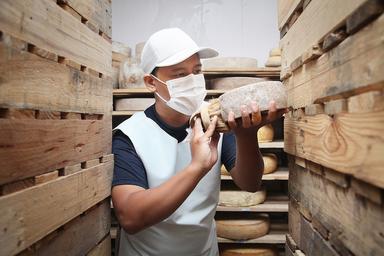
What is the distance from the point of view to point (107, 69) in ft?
6.08

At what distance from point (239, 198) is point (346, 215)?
9.56 feet

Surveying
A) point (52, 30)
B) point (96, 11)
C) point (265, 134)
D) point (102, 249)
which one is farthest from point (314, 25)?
point (265, 134)

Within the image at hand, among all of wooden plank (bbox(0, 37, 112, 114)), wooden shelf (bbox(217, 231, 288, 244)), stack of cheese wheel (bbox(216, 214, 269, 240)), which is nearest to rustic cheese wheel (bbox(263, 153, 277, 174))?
stack of cheese wheel (bbox(216, 214, 269, 240))

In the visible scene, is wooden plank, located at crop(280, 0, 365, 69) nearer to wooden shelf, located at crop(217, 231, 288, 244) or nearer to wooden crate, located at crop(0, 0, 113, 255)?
wooden crate, located at crop(0, 0, 113, 255)

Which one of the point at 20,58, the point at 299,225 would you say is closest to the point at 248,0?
the point at 299,225

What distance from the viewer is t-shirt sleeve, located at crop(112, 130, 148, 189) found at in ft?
5.91

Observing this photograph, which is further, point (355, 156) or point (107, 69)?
point (107, 69)

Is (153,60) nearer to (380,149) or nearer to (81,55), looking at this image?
(81,55)

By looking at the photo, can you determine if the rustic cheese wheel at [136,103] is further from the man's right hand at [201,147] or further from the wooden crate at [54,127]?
the man's right hand at [201,147]

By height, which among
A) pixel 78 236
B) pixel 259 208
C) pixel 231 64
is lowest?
pixel 259 208

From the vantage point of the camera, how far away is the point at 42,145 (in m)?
1.16

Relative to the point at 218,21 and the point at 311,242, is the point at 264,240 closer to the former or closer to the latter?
the point at 311,242

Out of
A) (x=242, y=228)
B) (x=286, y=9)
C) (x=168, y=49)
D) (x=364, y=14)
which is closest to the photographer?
(x=364, y=14)

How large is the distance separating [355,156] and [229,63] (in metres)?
3.32
